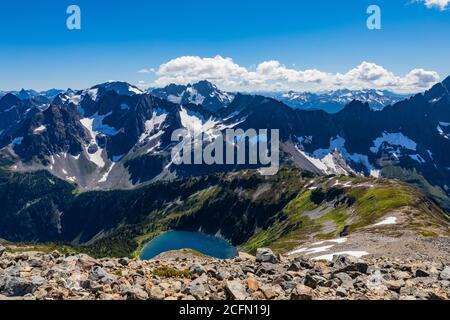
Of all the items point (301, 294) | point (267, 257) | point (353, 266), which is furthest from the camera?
point (267, 257)

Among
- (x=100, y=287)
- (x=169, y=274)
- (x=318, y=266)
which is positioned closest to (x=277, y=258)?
(x=318, y=266)

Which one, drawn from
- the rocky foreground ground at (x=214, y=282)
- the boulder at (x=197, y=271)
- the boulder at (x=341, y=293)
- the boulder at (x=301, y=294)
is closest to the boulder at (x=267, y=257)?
the rocky foreground ground at (x=214, y=282)

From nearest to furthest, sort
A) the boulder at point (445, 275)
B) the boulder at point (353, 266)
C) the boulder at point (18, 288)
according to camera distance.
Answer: the boulder at point (18, 288) < the boulder at point (445, 275) < the boulder at point (353, 266)

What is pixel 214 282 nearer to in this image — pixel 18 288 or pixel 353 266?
pixel 18 288

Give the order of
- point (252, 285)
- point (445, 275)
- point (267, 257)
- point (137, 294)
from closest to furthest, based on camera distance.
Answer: point (137, 294), point (252, 285), point (445, 275), point (267, 257)

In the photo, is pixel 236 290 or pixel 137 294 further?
pixel 236 290

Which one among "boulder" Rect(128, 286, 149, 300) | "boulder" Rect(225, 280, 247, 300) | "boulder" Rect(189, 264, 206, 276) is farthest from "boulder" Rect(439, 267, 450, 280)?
"boulder" Rect(128, 286, 149, 300)

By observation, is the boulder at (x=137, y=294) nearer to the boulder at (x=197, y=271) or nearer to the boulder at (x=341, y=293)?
the boulder at (x=197, y=271)

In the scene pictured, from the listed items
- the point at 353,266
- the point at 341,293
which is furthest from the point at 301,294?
the point at 353,266

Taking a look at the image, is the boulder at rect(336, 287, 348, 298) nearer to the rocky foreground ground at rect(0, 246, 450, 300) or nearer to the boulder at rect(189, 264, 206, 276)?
the rocky foreground ground at rect(0, 246, 450, 300)
